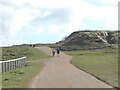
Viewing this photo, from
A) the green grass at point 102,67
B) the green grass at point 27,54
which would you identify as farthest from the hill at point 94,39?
the green grass at point 102,67

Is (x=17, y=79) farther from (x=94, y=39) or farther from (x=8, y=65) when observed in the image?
(x=94, y=39)

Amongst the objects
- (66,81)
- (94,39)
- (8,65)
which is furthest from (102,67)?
(94,39)

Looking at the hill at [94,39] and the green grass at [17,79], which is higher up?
the hill at [94,39]

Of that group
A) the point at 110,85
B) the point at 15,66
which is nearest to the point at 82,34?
the point at 15,66

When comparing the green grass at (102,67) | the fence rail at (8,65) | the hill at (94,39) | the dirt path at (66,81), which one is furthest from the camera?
the hill at (94,39)

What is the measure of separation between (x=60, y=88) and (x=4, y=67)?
15976 mm

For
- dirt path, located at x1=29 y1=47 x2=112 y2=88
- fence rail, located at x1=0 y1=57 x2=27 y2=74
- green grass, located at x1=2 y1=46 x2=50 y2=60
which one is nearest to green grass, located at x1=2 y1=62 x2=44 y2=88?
dirt path, located at x1=29 y1=47 x2=112 y2=88

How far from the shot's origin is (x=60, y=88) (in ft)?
61.5

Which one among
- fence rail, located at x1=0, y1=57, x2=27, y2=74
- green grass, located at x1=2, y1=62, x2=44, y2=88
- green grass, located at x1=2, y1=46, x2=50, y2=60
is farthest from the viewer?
green grass, located at x1=2, y1=46, x2=50, y2=60

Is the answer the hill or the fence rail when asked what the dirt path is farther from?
the hill

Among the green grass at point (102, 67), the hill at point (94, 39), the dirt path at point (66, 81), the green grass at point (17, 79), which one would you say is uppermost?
the hill at point (94, 39)

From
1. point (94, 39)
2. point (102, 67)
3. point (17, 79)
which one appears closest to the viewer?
point (17, 79)

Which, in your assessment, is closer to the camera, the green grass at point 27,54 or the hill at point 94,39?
the green grass at point 27,54

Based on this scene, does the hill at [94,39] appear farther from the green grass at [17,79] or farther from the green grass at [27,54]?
the green grass at [17,79]
